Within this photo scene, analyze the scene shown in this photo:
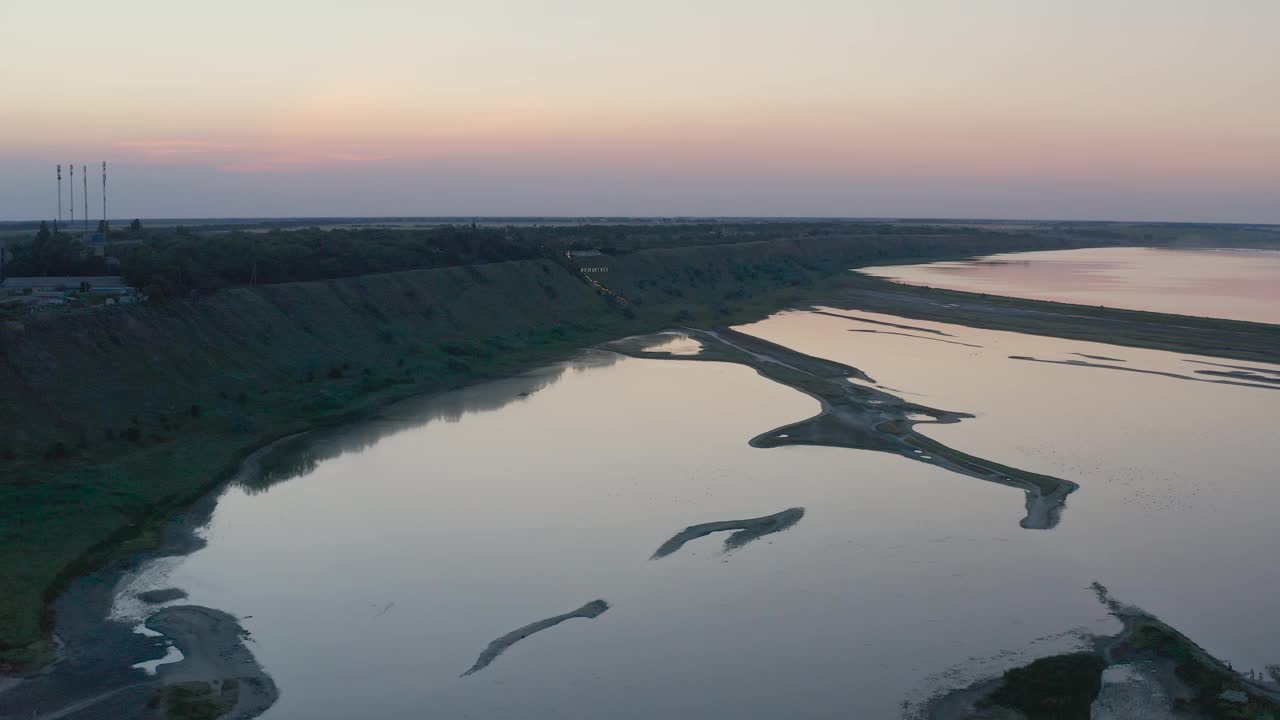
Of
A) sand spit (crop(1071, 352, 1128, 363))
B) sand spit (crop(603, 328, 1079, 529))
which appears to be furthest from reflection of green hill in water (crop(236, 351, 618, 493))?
sand spit (crop(1071, 352, 1128, 363))

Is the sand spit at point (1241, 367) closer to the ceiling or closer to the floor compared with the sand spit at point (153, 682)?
closer to the ceiling

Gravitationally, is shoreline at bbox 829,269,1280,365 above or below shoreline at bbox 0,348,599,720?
above

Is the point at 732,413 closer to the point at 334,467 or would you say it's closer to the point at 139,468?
the point at 334,467

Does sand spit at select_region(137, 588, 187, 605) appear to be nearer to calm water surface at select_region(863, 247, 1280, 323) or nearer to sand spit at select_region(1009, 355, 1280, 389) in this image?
sand spit at select_region(1009, 355, 1280, 389)

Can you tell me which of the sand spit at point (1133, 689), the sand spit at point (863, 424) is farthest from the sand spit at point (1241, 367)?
the sand spit at point (1133, 689)

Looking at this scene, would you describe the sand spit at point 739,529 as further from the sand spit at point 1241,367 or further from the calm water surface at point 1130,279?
the calm water surface at point 1130,279

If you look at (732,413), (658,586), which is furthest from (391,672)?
(732,413)
